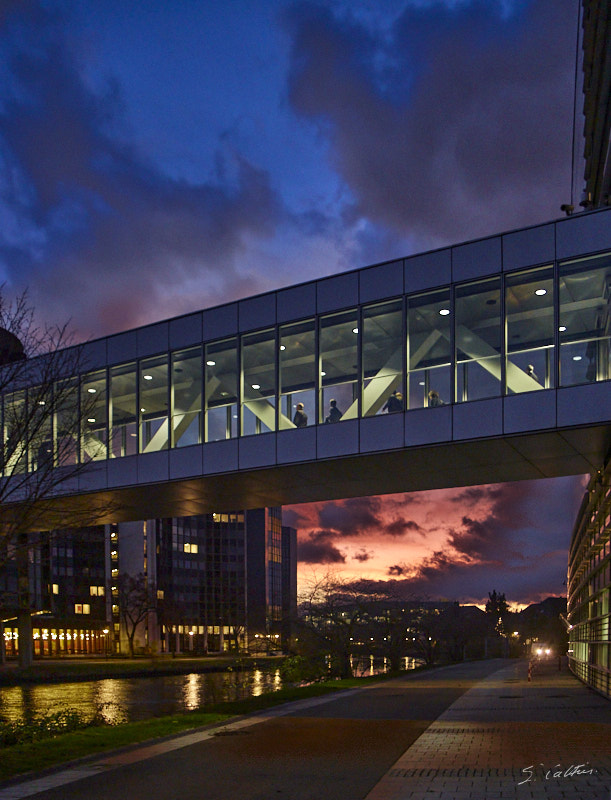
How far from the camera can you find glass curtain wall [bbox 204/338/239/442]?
27.0 meters

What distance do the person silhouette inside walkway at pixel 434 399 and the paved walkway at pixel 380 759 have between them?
24.6 feet

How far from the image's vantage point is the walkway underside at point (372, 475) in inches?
895

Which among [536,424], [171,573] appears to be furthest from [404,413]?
[171,573]

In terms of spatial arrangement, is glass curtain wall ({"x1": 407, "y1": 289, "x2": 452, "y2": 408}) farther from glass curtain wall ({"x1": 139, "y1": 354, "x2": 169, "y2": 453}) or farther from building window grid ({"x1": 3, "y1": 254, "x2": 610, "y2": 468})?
glass curtain wall ({"x1": 139, "y1": 354, "x2": 169, "y2": 453})

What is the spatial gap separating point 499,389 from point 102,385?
46.6ft

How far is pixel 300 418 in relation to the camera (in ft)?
84.0

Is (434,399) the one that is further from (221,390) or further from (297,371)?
(221,390)

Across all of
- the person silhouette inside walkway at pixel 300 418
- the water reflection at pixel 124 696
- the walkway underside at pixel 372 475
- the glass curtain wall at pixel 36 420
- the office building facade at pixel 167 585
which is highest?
the person silhouette inside walkway at pixel 300 418

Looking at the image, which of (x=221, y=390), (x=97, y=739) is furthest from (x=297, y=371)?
(x=97, y=739)

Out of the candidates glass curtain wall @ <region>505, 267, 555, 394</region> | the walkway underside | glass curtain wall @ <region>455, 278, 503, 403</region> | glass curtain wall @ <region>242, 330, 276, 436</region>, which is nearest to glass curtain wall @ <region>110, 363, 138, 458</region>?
the walkway underside

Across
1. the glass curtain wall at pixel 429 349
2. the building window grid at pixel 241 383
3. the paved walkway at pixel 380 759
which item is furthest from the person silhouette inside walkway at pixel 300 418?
the paved walkway at pixel 380 759

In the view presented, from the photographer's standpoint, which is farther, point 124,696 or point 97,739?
point 124,696

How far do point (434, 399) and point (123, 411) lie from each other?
1132cm

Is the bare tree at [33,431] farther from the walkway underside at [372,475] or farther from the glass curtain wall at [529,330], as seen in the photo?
the glass curtain wall at [529,330]
